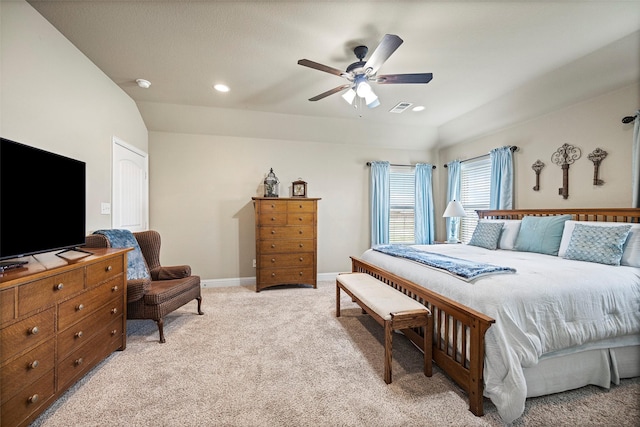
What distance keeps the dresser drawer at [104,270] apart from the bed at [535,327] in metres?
2.53

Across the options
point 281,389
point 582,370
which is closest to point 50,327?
point 281,389

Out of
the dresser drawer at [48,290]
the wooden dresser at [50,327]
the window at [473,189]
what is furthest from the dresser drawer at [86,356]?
the window at [473,189]

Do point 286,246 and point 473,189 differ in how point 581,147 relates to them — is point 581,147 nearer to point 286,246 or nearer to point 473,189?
point 473,189

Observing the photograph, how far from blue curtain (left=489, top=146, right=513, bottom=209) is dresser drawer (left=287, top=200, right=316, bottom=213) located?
283cm

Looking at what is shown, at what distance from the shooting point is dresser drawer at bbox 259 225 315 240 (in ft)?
13.2

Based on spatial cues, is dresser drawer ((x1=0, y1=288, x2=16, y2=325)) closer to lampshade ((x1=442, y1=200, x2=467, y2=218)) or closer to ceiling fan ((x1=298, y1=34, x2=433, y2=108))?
ceiling fan ((x1=298, y1=34, x2=433, y2=108))

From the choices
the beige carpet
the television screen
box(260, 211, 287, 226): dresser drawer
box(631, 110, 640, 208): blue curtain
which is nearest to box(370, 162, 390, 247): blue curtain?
box(260, 211, 287, 226): dresser drawer

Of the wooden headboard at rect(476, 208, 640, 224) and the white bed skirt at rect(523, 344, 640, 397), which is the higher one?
the wooden headboard at rect(476, 208, 640, 224)

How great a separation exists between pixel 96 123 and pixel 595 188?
5.59 m

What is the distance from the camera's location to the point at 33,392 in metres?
1.41

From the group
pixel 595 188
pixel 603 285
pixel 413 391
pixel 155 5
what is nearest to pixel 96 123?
pixel 155 5

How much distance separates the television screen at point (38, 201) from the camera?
1.48m

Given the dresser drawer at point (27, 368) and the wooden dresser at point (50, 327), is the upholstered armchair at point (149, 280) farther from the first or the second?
the dresser drawer at point (27, 368)

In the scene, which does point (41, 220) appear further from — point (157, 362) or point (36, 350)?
point (157, 362)
